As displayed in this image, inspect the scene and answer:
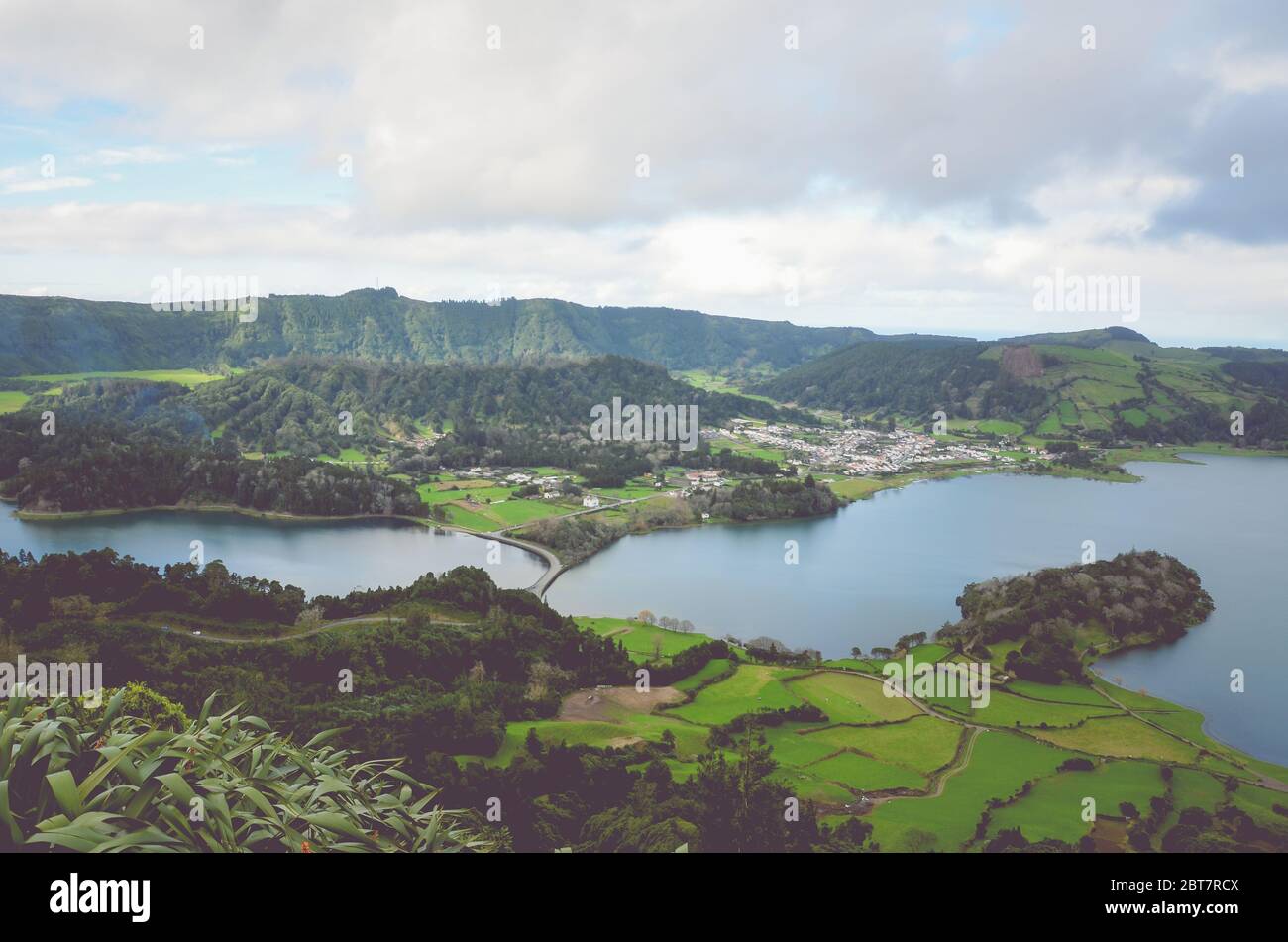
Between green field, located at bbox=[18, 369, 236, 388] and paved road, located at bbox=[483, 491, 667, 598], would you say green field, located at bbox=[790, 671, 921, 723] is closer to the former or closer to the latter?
paved road, located at bbox=[483, 491, 667, 598]

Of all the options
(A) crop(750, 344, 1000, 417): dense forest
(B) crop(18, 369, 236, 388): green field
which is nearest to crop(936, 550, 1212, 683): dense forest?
(A) crop(750, 344, 1000, 417): dense forest

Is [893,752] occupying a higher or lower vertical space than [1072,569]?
lower

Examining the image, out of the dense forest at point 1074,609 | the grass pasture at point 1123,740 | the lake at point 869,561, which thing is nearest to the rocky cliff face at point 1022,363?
the lake at point 869,561

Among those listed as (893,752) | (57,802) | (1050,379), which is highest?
(1050,379)

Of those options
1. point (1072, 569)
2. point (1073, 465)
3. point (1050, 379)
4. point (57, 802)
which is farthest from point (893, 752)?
point (1050, 379)
